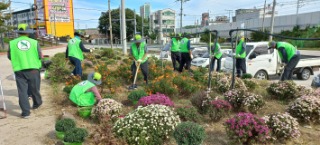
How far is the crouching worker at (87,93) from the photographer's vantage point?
183 inches

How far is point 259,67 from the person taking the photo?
9.09m

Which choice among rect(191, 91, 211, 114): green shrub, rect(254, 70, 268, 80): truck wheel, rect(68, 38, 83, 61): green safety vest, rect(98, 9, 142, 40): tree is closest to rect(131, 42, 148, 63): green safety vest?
rect(68, 38, 83, 61): green safety vest

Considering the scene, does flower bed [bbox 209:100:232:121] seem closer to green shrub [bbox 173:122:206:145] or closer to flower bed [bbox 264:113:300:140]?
flower bed [bbox 264:113:300:140]

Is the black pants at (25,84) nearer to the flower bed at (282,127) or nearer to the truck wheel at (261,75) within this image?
the flower bed at (282,127)

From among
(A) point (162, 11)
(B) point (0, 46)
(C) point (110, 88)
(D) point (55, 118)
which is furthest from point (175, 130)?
(A) point (162, 11)

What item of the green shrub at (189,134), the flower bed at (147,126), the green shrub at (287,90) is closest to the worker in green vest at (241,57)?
the green shrub at (287,90)

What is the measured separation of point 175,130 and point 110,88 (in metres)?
3.28

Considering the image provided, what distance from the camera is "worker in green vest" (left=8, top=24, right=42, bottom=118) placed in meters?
4.44

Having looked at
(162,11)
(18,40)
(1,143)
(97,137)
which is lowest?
(1,143)

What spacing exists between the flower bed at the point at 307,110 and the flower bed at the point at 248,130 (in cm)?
130

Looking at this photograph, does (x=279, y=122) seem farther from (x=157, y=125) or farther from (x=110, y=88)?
(x=110, y=88)

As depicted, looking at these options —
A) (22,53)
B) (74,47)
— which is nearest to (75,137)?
(22,53)

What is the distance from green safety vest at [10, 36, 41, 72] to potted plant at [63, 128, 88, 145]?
83.3 inches

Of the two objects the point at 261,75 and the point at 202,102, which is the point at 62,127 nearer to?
the point at 202,102
